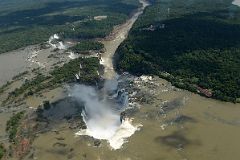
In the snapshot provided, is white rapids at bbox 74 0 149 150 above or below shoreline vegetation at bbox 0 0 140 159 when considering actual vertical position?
above

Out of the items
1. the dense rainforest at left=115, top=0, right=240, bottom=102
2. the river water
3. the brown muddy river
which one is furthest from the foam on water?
the brown muddy river

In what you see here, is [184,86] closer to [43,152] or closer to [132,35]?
[43,152]

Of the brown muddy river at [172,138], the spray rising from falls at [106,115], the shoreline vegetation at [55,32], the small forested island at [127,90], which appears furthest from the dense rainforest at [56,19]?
the brown muddy river at [172,138]

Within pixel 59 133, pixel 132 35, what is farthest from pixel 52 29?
pixel 59 133

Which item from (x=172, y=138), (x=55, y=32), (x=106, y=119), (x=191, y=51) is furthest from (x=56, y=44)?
(x=172, y=138)

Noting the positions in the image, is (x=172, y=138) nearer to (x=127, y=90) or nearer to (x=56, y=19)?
(x=127, y=90)

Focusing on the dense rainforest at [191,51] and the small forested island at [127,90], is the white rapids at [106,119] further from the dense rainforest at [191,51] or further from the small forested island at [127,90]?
the dense rainforest at [191,51]

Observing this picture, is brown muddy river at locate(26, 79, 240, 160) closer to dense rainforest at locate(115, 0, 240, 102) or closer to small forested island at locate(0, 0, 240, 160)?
→ small forested island at locate(0, 0, 240, 160)
